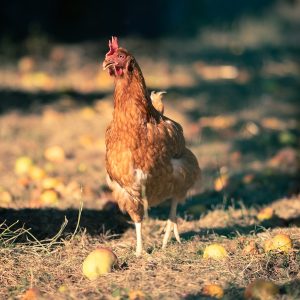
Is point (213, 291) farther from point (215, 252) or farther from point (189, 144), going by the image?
point (189, 144)

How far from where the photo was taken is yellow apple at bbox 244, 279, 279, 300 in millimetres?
3727

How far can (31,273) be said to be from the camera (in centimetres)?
419

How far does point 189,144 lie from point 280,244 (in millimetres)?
2114

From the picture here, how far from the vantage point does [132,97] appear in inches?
185

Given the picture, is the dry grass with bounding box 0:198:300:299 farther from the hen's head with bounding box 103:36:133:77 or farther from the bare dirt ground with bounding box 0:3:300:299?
the hen's head with bounding box 103:36:133:77

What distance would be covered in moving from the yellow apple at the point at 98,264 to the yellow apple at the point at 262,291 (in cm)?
95

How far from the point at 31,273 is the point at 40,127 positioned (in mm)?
4684

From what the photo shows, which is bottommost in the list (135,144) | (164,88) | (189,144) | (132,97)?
(189,144)

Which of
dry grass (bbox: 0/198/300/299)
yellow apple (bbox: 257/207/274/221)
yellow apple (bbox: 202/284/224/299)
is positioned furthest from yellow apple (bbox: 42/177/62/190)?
yellow apple (bbox: 202/284/224/299)

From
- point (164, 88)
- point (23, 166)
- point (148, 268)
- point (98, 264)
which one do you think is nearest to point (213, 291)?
point (148, 268)

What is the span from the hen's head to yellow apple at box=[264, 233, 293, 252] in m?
1.49

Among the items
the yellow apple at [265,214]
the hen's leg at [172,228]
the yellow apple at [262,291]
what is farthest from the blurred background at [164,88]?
the yellow apple at [262,291]

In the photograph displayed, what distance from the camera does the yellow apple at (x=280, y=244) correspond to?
4.46 m

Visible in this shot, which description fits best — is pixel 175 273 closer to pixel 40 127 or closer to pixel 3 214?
pixel 3 214
